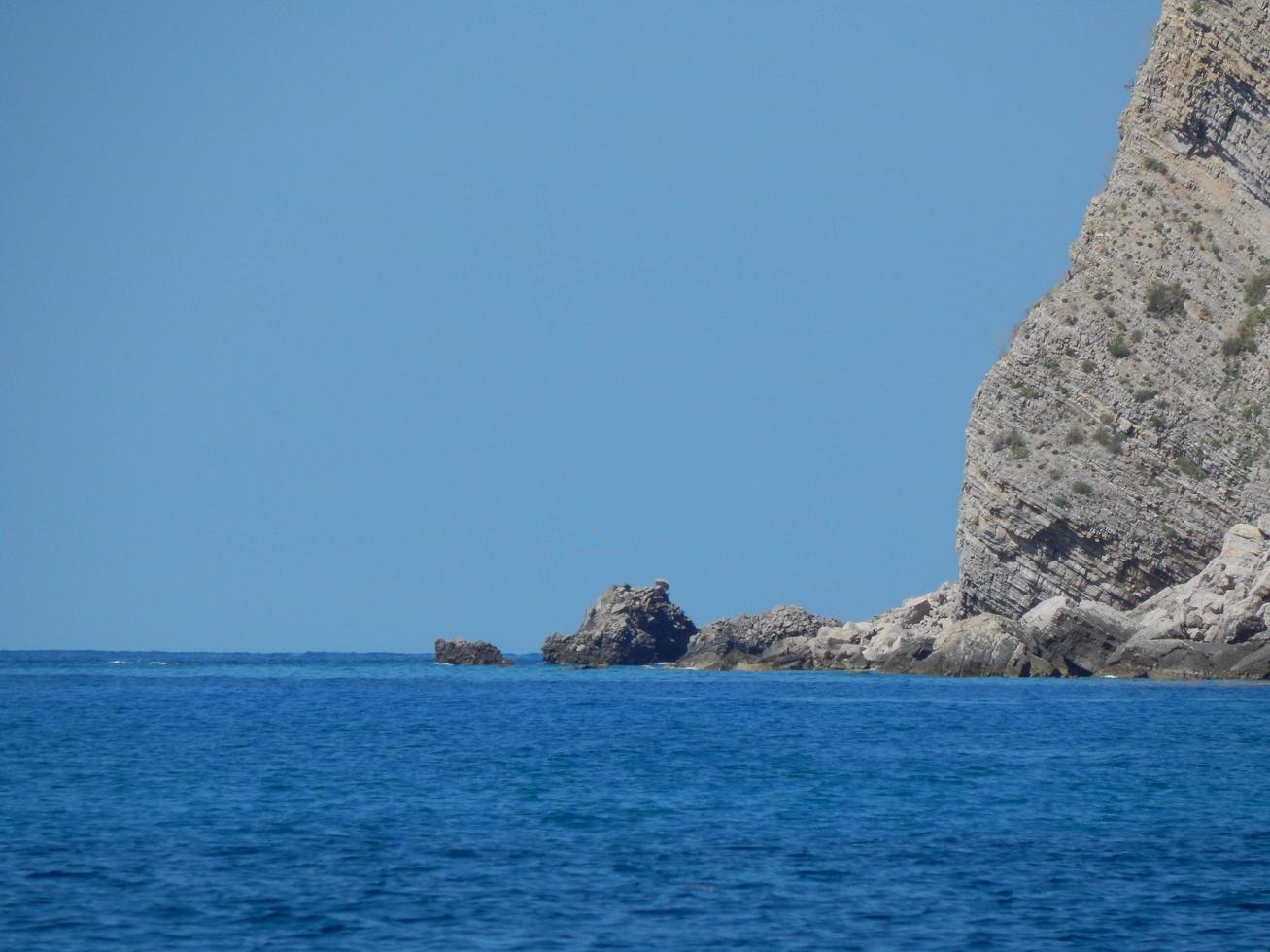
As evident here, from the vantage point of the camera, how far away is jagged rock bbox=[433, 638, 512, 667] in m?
108

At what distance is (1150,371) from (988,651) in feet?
42.5

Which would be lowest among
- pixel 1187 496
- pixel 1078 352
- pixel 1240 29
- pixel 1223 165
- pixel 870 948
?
pixel 870 948

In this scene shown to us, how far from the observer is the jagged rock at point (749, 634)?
85.8 meters

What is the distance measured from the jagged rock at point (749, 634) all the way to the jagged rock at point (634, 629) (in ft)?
10.8

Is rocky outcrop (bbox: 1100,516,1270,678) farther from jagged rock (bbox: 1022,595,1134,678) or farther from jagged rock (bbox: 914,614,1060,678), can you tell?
jagged rock (bbox: 914,614,1060,678)

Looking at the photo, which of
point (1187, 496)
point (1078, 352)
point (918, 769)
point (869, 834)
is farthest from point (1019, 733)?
point (1078, 352)

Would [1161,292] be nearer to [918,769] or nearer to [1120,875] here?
[918,769]

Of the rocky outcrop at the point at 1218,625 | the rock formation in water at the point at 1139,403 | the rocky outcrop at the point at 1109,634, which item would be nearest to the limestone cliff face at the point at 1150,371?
the rock formation in water at the point at 1139,403

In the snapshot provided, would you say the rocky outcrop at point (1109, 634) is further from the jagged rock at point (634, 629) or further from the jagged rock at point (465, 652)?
the jagged rock at point (465, 652)

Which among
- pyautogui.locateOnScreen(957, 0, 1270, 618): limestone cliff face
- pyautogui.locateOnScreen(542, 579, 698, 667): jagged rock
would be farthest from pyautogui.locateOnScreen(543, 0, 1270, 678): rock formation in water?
pyautogui.locateOnScreen(542, 579, 698, 667): jagged rock

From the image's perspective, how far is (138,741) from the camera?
134ft

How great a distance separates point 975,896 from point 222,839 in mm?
10422

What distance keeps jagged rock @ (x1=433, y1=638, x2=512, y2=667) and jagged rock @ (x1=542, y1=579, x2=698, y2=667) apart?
50.4 ft

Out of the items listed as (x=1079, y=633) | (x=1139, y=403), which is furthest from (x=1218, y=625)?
(x=1139, y=403)
